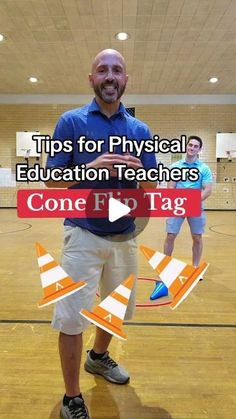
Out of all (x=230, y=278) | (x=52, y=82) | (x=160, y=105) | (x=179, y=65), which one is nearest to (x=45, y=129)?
(x=52, y=82)

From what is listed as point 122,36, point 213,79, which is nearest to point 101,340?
point 122,36

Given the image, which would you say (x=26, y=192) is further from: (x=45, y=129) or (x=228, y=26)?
(x=45, y=129)

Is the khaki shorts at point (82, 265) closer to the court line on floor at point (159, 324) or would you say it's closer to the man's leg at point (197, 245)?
the court line on floor at point (159, 324)

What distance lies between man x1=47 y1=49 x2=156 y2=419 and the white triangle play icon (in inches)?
2.4

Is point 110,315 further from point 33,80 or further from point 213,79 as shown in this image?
point 33,80

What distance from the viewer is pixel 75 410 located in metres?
1.62

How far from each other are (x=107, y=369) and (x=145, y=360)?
0.31 metres

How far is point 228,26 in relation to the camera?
6.59 m

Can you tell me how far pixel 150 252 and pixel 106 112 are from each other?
588mm

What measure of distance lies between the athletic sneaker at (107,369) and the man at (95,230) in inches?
14.0

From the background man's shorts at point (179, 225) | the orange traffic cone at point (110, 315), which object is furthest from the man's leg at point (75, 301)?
the background man's shorts at point (179, 225)

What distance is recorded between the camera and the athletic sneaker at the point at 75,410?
1.61 metres

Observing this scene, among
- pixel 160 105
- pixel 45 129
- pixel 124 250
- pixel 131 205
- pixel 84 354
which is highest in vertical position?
pixel 160 105

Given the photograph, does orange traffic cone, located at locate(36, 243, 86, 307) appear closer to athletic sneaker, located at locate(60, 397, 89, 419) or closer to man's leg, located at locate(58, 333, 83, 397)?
man's leg, located at locate(58, 333, 83, 397)
